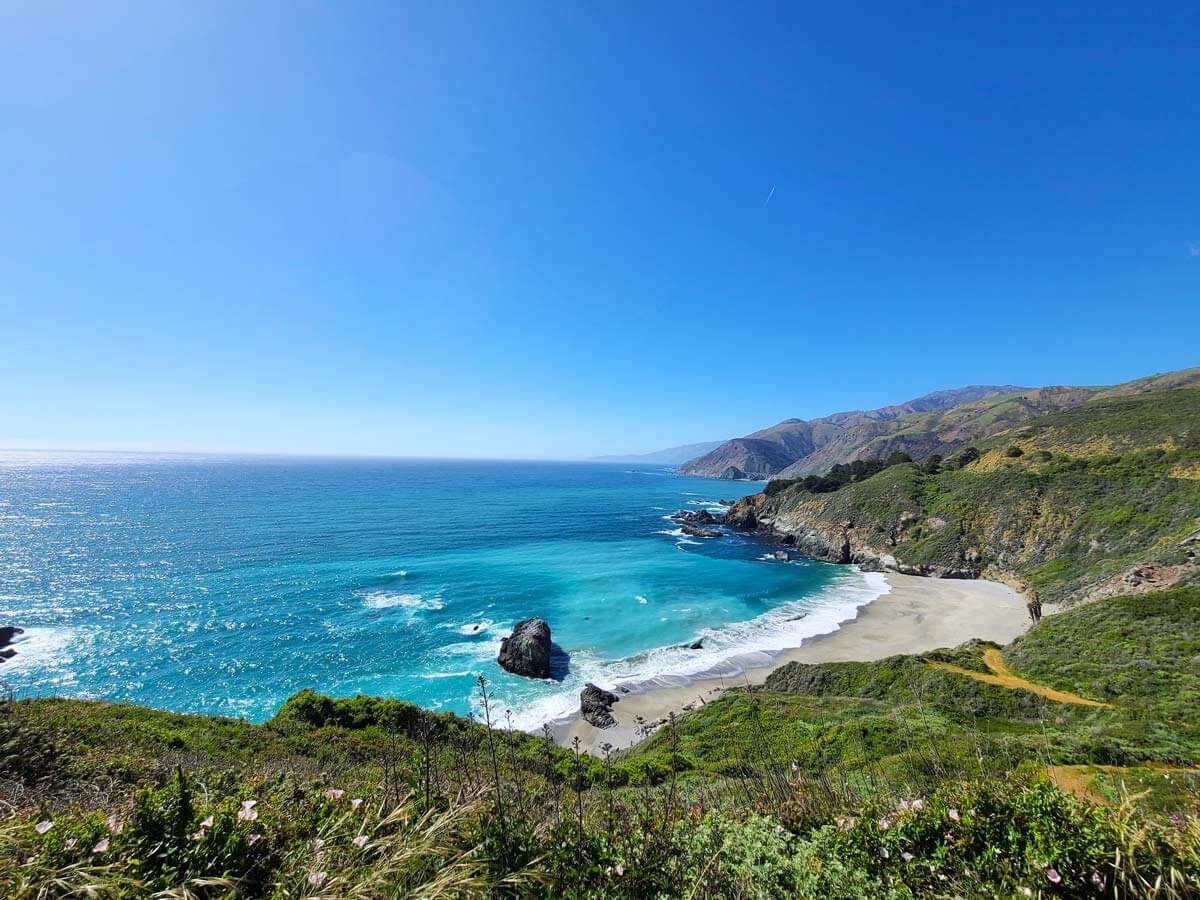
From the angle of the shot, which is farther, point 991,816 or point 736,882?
point 991,816

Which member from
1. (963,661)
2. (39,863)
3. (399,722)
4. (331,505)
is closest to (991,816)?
(39,863)

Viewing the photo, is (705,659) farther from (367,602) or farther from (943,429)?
(943,429)

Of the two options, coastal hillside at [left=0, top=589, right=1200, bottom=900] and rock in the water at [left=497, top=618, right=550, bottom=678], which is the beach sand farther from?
coastal hillside at [left=0, top=589, right=1200, bottom=900]

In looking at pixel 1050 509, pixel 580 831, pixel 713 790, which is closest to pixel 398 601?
pixel 713 790

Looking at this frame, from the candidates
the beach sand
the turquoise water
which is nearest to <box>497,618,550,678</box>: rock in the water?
the turquoise water

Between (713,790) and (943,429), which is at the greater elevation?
(943,429)

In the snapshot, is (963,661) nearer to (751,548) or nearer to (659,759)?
(659,759)

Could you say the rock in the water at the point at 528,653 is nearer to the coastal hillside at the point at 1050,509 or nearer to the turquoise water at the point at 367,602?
the turquoise water at the point at 367,602
